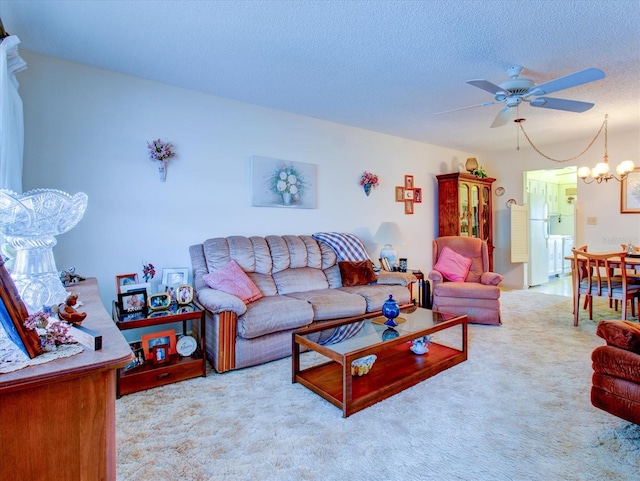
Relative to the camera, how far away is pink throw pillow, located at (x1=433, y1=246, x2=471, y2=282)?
14.3 ft

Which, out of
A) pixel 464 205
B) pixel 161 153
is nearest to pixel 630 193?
pixel 464 205

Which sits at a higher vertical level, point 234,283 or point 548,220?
point 548,220

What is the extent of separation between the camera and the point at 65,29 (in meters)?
2.32

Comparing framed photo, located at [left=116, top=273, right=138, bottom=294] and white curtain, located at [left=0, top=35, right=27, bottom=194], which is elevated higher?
white curtain, located at [left=0, top=35, right=27, bottom=194]

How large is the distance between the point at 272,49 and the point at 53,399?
256 cm

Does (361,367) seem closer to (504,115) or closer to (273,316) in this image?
(273,316)

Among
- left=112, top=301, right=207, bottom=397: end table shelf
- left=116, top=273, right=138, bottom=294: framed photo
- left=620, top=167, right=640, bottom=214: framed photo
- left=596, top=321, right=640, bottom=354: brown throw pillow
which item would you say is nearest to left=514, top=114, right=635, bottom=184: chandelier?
left=620, top=167, right=640, bottom=214: framed photo

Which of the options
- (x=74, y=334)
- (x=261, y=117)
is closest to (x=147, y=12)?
(x=261, y=117)

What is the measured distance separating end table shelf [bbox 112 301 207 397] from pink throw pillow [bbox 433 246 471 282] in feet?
10.2

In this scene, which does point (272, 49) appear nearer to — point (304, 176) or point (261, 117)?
point (261, 117)

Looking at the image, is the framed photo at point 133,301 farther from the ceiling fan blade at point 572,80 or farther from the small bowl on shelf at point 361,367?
the ceiling fan blade at point 572,80

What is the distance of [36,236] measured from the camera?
50.8 inches

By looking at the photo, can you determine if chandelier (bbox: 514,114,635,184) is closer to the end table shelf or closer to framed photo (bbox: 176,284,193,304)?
framed photo (bbox: 176,284,193,304)

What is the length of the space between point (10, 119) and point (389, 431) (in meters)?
2.92
